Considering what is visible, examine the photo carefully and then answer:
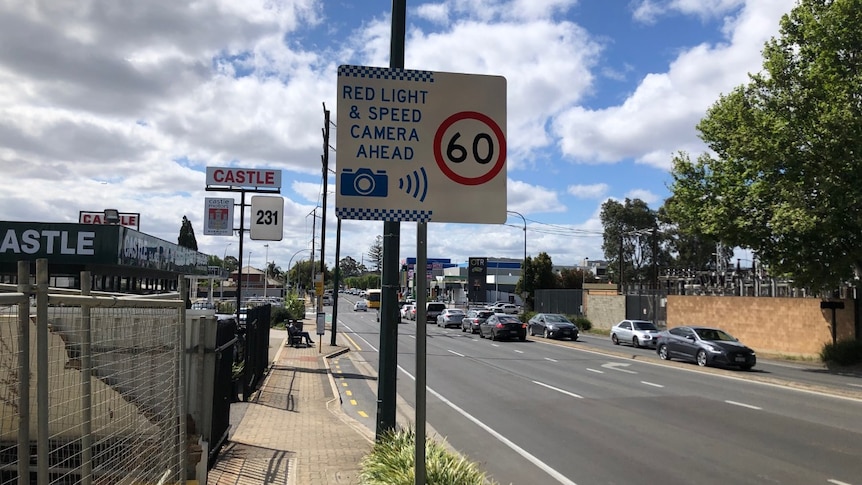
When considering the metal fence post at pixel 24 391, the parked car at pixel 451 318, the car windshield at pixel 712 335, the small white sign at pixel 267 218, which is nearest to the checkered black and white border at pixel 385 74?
the metal fence post at pixel 24 391

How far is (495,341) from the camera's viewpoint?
3519 centimetres

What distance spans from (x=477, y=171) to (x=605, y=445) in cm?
706

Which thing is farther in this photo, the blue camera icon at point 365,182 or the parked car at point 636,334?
the parked car at point 636,334

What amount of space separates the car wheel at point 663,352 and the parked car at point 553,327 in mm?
10676

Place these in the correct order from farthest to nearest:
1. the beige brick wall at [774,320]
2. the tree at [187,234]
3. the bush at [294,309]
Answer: the tree at [187,234], the bush at [294,309], the beige brick wall at [774,320]

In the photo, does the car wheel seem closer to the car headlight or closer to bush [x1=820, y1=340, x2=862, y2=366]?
the car headlight

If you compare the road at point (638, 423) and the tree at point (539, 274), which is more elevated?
the tree at point (539, 274)

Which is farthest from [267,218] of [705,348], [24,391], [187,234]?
[187,234]

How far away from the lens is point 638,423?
11.7 metres

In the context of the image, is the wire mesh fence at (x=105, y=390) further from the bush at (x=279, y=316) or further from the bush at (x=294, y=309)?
the bush at (x=294, y=309)

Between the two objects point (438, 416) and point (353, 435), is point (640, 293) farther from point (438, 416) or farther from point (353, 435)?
point (353, 435)

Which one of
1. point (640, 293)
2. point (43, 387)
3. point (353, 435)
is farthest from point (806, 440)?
point (640, 293)

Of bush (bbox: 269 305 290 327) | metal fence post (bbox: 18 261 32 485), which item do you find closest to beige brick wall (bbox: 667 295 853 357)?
bush (bbox: 269 305 290 327)

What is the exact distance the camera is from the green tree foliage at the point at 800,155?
813 inches
